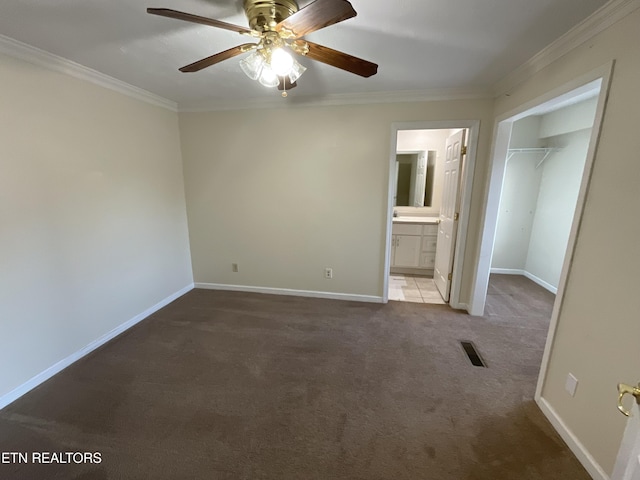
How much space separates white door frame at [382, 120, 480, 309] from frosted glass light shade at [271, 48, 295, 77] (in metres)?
1.75

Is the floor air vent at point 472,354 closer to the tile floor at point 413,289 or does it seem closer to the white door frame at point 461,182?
the white door frame at point 461,182

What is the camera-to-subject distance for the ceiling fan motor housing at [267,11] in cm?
128

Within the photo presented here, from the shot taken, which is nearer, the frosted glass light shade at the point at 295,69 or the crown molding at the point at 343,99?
the frosted glass light shade at the point at 295,69

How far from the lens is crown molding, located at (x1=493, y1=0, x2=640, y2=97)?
131 cm

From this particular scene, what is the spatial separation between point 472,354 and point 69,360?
3.44 m

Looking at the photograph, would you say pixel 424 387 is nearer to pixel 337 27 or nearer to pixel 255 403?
pixel 255 403

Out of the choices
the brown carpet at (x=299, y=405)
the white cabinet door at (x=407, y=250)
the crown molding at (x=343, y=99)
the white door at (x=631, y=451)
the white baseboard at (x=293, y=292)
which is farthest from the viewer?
the white cabinet door at (x=407, y=250)

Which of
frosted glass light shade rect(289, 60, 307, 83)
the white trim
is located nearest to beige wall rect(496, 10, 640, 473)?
frosted glass light shade rect(289, 60, 307, 83)

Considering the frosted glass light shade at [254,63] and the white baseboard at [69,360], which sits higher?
the frosted glass light shade at [254,63]

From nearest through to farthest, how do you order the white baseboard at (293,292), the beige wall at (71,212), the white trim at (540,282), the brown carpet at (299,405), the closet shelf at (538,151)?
1. the brown carpet at (299,405)
2. the beige wall at (71,212)
3. the white baseboard at (293,292)
4. the white trim at (540,282)
5. the closet shelf at (538,151)

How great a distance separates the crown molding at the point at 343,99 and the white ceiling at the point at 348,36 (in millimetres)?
217

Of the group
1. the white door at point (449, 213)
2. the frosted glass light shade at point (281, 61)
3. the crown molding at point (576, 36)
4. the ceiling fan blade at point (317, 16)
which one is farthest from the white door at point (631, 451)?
the white door at point (449, 213)

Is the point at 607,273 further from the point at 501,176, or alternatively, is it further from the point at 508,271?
the point at 508,271

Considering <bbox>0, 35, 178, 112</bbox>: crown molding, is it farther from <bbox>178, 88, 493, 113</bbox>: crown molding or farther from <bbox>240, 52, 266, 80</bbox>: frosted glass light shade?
<bbox>240, 52, 266, 80</bbox>: frosted glass light shade
